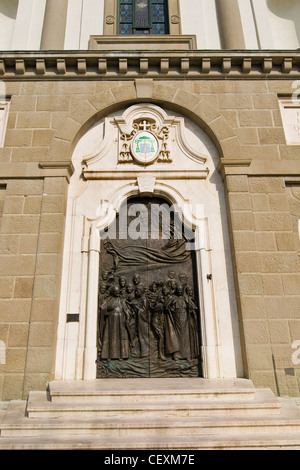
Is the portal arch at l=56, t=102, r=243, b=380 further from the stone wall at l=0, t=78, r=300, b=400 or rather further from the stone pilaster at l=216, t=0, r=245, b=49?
the stone pilaster at l=216, t=0, r=245, b=49

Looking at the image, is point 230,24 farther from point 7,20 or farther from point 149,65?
point 7,20

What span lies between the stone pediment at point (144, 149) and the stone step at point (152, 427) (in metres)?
5.01

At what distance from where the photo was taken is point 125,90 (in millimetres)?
7980

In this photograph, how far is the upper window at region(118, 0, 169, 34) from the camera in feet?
32.9

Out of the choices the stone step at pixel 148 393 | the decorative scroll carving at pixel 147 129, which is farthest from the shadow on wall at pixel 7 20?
the stone step at pixel 148 393

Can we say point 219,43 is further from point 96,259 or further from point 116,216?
point 96,259

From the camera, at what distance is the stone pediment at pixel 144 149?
752 cm

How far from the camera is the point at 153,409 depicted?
16.1ft

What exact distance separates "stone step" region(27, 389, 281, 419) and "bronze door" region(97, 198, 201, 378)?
1.25 meters

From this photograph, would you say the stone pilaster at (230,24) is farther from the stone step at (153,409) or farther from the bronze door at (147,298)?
the stone step at (153,409)

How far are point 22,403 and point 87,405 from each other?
1.38m

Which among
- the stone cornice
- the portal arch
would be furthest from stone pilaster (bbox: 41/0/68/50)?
the portal arch

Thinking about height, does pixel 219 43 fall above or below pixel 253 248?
above
